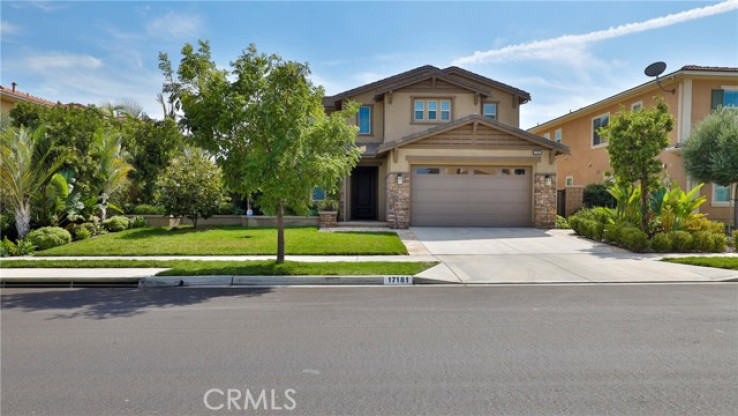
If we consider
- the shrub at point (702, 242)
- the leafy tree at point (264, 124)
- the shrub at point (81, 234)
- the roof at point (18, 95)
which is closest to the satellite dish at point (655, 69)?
the shrub at point (702, 242)

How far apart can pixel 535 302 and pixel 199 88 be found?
7758 millimetres

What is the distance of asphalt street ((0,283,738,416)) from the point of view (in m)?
3.66

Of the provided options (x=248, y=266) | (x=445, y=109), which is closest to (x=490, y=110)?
(x=445, y=109)

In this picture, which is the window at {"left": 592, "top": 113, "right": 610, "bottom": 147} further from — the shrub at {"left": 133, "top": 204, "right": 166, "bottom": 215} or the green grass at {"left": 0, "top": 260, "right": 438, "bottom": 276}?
the shrub at {"left": 133, "top": 204, "right": 166, "bottom": 215}

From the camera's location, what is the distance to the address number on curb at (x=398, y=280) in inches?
350

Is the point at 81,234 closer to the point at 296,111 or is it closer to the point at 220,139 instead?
the point at 220,139

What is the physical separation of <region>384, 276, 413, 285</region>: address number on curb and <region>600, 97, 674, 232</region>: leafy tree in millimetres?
8685

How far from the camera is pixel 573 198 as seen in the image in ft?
67.5

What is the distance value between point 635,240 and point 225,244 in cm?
1177

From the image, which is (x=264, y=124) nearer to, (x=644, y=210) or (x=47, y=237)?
(x=47, y=237)

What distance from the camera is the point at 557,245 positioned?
1348 centimetres

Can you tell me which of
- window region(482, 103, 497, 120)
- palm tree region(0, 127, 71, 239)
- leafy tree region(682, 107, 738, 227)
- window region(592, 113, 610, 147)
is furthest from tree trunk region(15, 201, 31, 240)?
window region(592, 113, 610, 147)

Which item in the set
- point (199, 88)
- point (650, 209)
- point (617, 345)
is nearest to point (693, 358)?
point (617, 345)

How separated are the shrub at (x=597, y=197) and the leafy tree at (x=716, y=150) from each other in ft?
14.7
